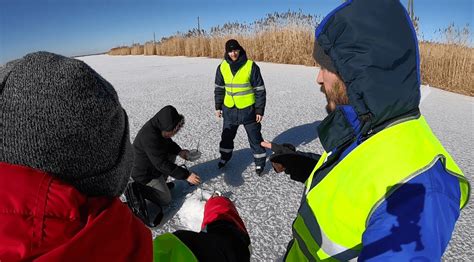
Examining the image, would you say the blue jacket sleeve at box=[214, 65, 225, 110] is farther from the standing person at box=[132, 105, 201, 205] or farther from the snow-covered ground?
the standing person at box=[132, 105, 201, 205]

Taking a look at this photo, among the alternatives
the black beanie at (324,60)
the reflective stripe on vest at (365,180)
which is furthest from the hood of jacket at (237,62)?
the reflective stripe on vest at (365,180)

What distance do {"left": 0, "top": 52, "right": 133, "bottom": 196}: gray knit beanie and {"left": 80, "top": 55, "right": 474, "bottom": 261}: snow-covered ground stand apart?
54.9 inches

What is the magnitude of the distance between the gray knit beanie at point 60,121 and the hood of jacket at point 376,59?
65cm

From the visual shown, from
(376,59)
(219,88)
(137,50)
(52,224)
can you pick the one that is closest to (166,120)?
(219,88)

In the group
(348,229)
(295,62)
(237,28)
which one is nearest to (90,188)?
(348,229)

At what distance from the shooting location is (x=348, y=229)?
2.81 feet

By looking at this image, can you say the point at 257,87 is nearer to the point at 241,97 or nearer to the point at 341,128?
the point at 241,97

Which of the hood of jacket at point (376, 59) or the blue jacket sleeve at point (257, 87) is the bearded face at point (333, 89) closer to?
the hood of jacket at point (376, 59)

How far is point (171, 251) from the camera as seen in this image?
2.35ft

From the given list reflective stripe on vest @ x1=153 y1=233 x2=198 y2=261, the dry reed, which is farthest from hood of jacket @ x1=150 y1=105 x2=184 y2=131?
the dry reed

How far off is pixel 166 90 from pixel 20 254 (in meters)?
7.74

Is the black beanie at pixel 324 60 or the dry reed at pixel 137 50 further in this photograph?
the dry reed at pixel 137 50

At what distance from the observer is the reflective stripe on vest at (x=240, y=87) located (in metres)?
3.32

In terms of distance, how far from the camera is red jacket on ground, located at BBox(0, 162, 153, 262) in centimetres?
48
